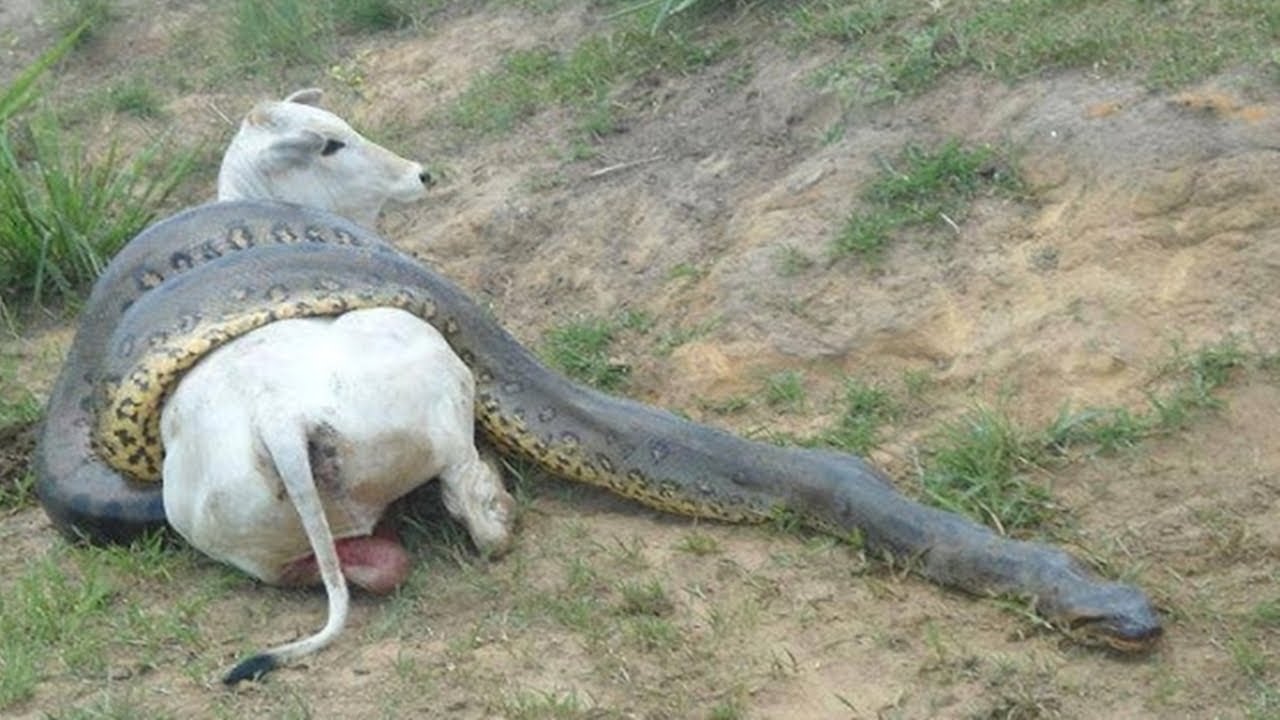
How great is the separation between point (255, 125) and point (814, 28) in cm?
237

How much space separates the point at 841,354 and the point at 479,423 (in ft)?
4.21

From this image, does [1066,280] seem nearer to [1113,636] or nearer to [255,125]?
[1113,636]

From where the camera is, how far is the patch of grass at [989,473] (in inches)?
244

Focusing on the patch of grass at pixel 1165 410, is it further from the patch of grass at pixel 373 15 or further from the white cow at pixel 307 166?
the patch of grass at pixel 373 15

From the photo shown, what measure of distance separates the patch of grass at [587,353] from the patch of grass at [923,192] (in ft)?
2.97

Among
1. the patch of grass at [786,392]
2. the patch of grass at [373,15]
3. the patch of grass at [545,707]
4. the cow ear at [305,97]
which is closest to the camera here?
the patch of grass at [545,707]

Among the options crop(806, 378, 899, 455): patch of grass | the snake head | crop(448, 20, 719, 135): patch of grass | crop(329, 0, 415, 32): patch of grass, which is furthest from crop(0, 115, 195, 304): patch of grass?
the snake head

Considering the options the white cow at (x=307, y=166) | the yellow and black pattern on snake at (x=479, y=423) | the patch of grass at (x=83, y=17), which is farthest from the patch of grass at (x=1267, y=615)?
the patch of grass at (x=83, y=17)

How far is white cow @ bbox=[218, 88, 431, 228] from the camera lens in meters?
8.13

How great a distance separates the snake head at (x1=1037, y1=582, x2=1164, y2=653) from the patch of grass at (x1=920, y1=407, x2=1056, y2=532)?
614 mm

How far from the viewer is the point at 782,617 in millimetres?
5770

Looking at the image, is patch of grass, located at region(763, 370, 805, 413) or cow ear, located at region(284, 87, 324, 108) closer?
patch of grass, located at region(763, 370, 805, 413)

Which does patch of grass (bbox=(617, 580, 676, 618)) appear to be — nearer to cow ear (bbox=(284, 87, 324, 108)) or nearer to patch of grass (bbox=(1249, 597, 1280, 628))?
patch of grass (bbox=(1249, 597, 1280, 628))

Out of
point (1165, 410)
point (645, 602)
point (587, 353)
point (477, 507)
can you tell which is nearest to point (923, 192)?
point (587, 353)
